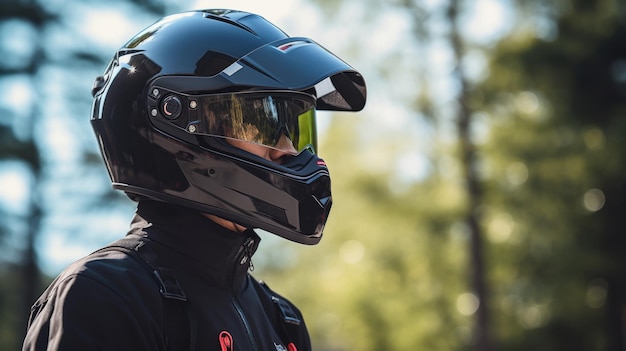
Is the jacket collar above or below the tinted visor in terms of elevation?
below

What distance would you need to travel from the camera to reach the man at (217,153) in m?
1.97

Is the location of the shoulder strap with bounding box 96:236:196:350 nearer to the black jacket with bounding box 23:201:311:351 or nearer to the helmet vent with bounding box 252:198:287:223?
the black jacket with bounding box 23:201:311:351

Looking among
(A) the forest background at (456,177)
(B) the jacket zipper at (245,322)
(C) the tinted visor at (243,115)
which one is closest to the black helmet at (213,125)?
(C) the tinted visor at (243,115)

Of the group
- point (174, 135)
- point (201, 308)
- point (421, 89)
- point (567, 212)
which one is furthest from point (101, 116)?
point (567, 212)

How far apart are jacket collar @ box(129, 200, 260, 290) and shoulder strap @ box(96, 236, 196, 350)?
0.29 ft

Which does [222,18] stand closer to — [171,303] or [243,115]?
[243,115]

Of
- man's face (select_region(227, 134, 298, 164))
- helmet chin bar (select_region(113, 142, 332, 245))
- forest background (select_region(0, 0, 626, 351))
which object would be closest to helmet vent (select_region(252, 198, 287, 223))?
helmet chin bar (select_region(113, 142, 332, 245))

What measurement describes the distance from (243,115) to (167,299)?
1.73 ft

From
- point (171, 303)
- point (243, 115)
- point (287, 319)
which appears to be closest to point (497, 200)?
point (287, 319)

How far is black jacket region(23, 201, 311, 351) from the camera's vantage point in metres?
1.63

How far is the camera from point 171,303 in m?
1.77

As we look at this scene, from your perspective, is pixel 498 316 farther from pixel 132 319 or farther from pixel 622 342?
pixel 132 319

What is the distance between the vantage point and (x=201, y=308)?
186cm

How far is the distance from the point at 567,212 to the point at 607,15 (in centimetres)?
317
